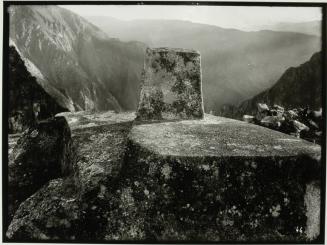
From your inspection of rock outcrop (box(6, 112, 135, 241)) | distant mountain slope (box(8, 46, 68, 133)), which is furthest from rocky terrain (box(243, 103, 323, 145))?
distant mountain slope (box(8, 46, 68, 133))

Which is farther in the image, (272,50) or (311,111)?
(272,50)

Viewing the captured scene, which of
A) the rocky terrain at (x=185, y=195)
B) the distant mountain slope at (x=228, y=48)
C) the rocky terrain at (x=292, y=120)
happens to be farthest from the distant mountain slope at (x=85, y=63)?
the rocky terrain at (x=185, y=195)

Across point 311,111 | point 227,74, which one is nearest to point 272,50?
point 227,74

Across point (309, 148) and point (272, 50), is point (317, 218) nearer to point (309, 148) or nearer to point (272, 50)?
point (309, 148)

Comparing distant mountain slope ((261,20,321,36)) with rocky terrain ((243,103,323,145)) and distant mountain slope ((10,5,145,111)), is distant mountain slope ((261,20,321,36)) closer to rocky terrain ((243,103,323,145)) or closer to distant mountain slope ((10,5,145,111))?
rocky terrain ((243,103,323,145))

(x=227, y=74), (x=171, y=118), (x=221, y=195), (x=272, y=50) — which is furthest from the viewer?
(x=227, y=74)

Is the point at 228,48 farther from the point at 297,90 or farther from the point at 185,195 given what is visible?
the point at 185,195

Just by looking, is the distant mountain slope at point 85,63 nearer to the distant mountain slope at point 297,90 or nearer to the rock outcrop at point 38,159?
the rock outcrop at point 38,159
